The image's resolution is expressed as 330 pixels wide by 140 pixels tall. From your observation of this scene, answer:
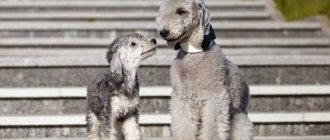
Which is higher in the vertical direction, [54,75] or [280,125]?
[54,75]

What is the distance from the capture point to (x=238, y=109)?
5.39m

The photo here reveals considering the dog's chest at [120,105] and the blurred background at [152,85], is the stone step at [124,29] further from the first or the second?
the dog's chest at [120,105]

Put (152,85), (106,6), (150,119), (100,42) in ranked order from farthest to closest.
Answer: (106,6)
(100,42)
(152,85)
(150,119)

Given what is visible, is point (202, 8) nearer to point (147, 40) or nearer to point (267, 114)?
point (147, 40)

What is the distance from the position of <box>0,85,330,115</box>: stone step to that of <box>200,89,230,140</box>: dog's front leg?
97.4 inches

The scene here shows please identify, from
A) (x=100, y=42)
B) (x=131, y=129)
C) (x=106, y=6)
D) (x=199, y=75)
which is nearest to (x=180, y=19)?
(x=199, y=75)

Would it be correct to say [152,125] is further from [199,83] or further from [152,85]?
[199,83]

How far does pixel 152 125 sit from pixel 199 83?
7.59ft

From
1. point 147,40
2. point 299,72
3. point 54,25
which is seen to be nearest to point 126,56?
point 147,40

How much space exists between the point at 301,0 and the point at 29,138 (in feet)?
16.6

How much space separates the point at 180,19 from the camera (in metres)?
5.07

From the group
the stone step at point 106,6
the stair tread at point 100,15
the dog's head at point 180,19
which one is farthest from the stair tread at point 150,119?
the stone step at point 106,6

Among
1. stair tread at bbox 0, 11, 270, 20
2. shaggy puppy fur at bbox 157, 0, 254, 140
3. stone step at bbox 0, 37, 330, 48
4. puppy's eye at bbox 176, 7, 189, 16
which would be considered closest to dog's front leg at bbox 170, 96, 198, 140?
shaggy puppy fur at bbox 157, 0, 254, 140

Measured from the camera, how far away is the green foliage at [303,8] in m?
10.7
